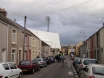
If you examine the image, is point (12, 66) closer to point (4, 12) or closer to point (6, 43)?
point (6, 43)

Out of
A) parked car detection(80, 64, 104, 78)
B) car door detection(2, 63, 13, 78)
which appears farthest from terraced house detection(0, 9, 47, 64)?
parked car detection(80, 64, 104, 78)

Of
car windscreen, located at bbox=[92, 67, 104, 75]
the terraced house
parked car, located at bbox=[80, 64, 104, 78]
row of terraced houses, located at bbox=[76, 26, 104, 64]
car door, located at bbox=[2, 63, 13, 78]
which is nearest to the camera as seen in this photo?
parked car, located at bbox=[80, 64, 104, 78]

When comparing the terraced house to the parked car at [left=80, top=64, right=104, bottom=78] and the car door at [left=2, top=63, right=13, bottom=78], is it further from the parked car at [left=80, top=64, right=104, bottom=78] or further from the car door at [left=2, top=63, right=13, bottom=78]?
the parked car at [left=80, top=64, right=104, bottom=78]

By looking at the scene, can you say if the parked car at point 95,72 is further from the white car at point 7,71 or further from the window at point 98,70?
the white car at point 7,71

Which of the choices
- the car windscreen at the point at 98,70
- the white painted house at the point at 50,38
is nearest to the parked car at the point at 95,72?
the car windscreen at the point at 98,70

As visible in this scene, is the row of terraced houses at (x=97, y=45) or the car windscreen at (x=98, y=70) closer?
the car windscreen at (x=98, y=70)

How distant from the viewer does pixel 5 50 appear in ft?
77.0

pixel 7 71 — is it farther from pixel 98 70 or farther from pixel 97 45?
pixel 97 45

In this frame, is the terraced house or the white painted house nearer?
the terraced house

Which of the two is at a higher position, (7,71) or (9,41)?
(9,41)

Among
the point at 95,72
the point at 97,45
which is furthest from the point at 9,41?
the point at 95,72

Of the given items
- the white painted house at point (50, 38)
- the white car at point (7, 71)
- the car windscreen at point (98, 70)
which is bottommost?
the white car at point (7, 71)

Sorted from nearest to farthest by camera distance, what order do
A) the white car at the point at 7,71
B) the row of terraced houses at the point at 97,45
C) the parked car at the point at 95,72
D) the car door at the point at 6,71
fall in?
1. the parked car at the point at 95,72
2. the white car at the point at 7,71
3. the car door at the point at 6,71
4. the row of terraced houses at the point at 97,45

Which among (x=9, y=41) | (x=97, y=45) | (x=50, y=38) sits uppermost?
(x=50, y=38)
